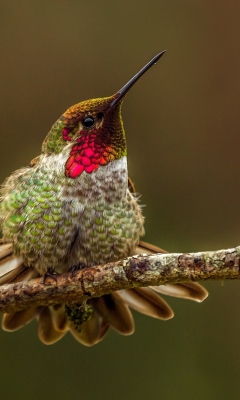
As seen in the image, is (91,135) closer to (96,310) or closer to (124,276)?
(124,276)

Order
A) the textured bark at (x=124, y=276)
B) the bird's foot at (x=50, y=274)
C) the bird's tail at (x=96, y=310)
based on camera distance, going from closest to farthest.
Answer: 1. the textured bark at (x=124, y=276)
2. the bird's foot at (x=50, y=274)
3. the bird's tail at (x=96, y=310)

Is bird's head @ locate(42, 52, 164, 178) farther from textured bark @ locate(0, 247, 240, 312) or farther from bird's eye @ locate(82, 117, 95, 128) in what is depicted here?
textured bark @ locate(0, 247, 240, 312)

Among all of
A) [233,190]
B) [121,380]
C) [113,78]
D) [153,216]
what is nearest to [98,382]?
[121,380]

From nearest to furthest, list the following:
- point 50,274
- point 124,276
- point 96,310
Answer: point 124,276, point 50,274, point 96,310

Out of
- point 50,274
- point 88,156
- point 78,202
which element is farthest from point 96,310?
point 88,156

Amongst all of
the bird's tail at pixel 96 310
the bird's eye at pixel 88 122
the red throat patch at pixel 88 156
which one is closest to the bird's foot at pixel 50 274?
the bird's tail at pixel 96 310

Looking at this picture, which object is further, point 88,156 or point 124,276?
point 88,156

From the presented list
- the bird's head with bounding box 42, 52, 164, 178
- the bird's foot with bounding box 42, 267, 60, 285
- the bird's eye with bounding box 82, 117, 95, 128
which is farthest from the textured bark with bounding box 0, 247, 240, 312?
the bird's eye with bounding box 82, 117, 95, 128

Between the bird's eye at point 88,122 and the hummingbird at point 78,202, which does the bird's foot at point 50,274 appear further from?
the bird's eye at point 88,122

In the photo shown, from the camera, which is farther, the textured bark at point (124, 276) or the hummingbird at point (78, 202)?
the hummingbird at point (78, 202)
